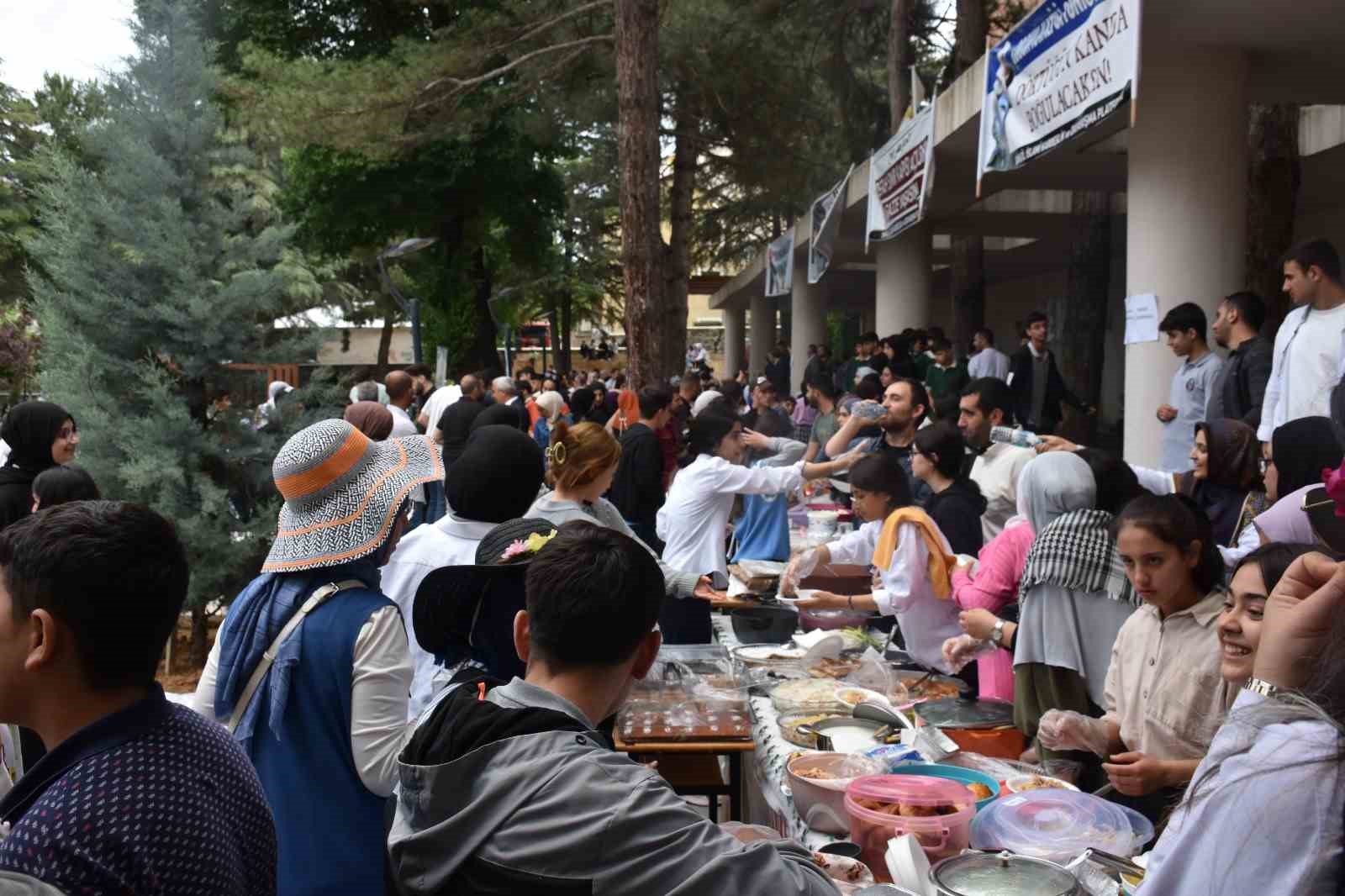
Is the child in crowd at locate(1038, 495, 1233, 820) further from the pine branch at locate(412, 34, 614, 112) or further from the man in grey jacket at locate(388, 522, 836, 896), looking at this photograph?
the pine branch at locate(412, 34, 614, 112)

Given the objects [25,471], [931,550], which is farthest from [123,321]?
[931,550]

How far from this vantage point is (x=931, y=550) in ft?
14.5

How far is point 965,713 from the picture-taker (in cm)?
360

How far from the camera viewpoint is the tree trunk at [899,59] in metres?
19.2

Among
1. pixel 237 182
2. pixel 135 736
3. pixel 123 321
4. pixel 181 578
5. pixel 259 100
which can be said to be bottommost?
pixel 135 736

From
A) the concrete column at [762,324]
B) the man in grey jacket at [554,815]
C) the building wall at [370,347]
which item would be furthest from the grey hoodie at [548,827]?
the building wall at [370,347]

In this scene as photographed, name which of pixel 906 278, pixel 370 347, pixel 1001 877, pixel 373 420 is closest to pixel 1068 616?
pixel 1001 877

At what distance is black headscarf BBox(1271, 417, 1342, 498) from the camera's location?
12.8 ft

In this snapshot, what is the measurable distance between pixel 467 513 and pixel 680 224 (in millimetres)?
18536

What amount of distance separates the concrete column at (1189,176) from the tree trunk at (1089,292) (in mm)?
9073

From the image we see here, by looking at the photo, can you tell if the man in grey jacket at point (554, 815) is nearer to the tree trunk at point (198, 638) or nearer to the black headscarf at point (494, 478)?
the black headscarf at point (494, 478)

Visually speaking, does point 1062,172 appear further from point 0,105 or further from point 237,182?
point 0,105

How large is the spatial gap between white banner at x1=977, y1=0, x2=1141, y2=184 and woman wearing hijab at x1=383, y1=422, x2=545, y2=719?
414cm

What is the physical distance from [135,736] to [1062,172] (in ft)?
40.1
